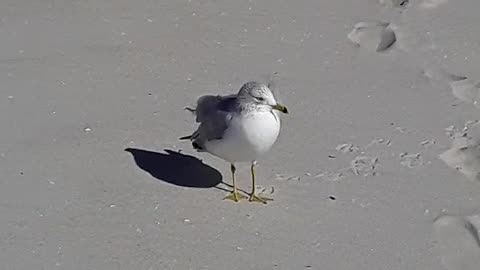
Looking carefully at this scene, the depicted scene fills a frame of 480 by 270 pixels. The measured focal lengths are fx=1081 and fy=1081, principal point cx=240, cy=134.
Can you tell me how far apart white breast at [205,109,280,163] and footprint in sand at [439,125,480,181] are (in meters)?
0.87

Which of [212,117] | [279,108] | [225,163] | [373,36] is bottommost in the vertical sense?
[225,163]

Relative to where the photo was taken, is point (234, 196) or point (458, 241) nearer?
point (458, 241)

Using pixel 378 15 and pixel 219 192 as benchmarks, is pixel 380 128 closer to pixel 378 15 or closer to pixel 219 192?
pixel 219 192

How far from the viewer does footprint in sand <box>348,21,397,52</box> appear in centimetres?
593

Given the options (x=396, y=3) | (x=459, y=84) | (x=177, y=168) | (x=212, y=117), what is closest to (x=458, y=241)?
(x=212, y=117)

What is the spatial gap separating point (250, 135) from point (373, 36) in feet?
5.98

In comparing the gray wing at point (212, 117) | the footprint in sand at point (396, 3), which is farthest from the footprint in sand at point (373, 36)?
the gray wing at point (212, 117)

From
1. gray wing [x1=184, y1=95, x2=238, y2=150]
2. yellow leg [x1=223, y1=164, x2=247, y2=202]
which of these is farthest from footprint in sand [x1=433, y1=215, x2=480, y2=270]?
gray wing [x1=184, y1=95, x2=238, y2=150]

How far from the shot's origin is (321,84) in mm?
5535

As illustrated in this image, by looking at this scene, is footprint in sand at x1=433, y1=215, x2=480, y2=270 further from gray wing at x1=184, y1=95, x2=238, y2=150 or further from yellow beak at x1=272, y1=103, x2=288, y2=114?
gray wing at x1=184, y1=95, x2=238, y2=150

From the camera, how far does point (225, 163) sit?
495cm

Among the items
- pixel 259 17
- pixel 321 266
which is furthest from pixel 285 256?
pixel 259 17

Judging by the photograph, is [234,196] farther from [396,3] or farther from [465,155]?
[396,3]

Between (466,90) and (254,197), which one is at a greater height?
(466,90)
